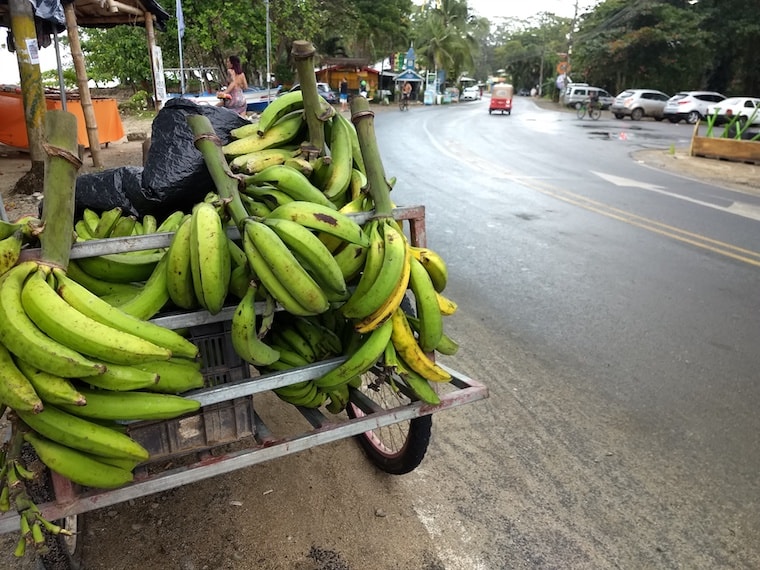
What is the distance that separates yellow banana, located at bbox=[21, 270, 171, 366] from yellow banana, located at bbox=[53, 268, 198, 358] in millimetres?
43

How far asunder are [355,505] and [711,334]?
10.8ft

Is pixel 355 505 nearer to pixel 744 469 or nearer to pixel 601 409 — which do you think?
pixel 601 409

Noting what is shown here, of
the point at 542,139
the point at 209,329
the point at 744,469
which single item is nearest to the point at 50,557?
the point at 209,329

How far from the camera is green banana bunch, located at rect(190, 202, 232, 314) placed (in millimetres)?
1698

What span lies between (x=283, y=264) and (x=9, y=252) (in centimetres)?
78

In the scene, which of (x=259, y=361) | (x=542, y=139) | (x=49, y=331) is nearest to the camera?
(x=49, y=331)

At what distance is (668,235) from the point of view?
23.4ft

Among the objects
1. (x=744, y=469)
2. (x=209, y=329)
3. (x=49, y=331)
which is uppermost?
(x=49, y=331)

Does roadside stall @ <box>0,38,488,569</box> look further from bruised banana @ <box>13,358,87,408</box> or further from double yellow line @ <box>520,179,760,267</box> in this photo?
double yellow line @ <box>520,179,760,267</box>

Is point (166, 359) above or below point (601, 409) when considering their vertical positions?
above

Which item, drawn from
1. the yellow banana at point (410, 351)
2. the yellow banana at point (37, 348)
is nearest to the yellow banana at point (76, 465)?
the yellow banana at point (37, 348)

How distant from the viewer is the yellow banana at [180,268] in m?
1.76

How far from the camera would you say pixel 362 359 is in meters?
1.96

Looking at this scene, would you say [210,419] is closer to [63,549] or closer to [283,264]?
[283,264]
